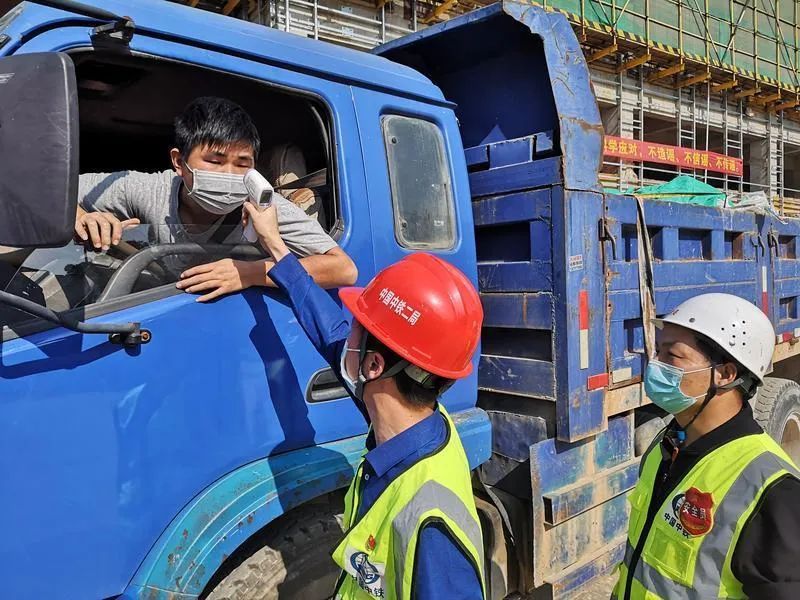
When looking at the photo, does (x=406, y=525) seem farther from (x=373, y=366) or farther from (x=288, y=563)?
(x=288, y=563)

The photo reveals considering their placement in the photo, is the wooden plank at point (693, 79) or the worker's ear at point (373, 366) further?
the wooden plank at point (693, 79)

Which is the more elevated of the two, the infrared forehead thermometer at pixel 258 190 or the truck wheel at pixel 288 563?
the infrared forehead thermometer at pixel 258 190

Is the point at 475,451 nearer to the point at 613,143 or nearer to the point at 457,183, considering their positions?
the point at 457,183

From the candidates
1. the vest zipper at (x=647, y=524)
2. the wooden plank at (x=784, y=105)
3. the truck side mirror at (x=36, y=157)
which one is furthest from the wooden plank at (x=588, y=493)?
the wooden plank at (x=784, y=105)

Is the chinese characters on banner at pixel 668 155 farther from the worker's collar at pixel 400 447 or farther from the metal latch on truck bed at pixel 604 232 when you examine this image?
the worker's collar at pixel 400 447

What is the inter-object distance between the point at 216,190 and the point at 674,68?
1698 cm

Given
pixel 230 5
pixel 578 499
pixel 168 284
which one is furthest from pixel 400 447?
pixel 230 5

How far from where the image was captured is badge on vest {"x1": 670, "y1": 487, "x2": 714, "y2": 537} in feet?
5.05

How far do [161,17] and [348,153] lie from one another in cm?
66

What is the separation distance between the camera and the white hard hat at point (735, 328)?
1.74 m

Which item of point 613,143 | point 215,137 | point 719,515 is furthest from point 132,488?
point 613,143

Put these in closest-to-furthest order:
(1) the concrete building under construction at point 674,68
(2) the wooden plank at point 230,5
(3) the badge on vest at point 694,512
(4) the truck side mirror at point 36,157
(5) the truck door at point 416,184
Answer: (4) the truck side mirror at point 36,157, (3) the badge on vest at point 694,512, (5) the truck door at point 416,184, (2) the wooden plank at point 230,5, (1) the concrete building under construction at point 674,68

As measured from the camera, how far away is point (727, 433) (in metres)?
1.67

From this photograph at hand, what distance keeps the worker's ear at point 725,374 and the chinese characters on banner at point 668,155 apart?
41.1 feet
